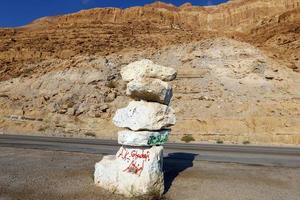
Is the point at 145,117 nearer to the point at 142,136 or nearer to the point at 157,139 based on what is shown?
the point at 142,136

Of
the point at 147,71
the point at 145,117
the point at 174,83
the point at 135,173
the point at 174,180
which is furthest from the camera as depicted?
the point at 174,83

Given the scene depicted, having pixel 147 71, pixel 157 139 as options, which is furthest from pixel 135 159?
pixel 147 71

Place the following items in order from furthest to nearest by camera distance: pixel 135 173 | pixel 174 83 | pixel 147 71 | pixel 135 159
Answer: pixel 174 83, pixel 147 71, pixel 135 159, pixel 135 173

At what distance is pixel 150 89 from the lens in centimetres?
962

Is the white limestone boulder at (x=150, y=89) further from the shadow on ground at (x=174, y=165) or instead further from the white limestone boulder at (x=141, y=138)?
the shadow on ground at (x=174, y=165)

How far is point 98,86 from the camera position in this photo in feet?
141

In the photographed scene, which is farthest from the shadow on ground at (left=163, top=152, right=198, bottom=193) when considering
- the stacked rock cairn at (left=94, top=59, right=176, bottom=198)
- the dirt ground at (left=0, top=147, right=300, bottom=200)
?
the stacked rock cairn at (left=94, top=59, right=176, bottom=198)

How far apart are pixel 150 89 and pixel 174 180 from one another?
287cm

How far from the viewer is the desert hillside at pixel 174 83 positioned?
1314 inches

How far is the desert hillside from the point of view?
33.4 meters

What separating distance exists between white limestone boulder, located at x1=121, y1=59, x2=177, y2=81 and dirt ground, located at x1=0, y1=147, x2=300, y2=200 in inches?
107

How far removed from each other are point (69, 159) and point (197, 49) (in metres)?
32.5

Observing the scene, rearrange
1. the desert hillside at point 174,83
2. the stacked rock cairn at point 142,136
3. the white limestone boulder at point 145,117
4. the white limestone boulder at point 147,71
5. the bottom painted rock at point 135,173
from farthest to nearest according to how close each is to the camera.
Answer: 1. the desert hillside at point 174,83
2. the white limestone boulder at point 147,71
3. the white limestone boulder at point 145,117
4. the stacked rock cairn at point 142,136
5. the bottom painted rock at point 135,173

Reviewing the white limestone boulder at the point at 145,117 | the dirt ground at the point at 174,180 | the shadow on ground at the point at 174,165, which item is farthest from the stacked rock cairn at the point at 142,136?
the shadow on ground at the point at 174,165
